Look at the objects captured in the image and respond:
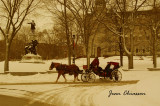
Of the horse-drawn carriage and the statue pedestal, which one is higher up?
the statue pedestal

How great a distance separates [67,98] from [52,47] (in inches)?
2960

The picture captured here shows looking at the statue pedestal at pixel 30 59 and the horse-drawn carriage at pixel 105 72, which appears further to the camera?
the statue pedestal at pixel 30 59

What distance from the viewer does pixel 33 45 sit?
3712 centimetres

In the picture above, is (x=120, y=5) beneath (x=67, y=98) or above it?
above

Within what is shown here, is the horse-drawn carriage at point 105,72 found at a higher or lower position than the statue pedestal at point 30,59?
lower

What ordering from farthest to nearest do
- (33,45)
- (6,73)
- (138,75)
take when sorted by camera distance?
(33,45)
(6,73)
(138,75)

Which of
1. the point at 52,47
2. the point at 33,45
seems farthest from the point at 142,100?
the point at 52,47

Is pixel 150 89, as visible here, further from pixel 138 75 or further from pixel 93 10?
pixel 93 10

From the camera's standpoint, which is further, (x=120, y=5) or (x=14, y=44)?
(x=14, y=44)

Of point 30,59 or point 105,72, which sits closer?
point 105,72

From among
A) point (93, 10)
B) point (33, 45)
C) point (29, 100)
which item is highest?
point (93, 10)

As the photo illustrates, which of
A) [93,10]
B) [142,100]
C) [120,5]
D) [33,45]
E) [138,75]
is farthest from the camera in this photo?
[33,45]

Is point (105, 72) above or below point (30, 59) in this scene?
below

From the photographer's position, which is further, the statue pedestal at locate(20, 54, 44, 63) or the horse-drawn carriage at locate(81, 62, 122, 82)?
the statue pedestal at locate(20, 54, 44, 63)
